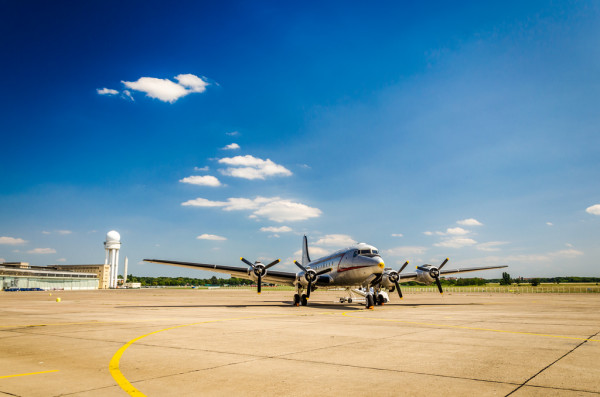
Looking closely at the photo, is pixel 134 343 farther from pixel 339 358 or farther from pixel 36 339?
pixel 339 358

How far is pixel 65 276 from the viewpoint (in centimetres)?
12838

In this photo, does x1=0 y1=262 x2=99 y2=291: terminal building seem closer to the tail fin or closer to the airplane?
the tail fin

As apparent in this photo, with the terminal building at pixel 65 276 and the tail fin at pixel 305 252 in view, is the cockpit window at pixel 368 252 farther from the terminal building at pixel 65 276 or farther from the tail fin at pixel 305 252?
the terminal building at pixel 65 276

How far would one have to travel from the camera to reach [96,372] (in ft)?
24.1

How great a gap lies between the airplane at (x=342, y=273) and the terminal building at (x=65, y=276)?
327 ft

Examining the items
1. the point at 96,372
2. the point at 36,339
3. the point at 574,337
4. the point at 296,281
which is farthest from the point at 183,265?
the point at 574,337

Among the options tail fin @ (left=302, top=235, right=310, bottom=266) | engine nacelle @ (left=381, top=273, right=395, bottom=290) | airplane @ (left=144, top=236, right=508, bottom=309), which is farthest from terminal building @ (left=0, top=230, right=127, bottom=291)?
engine nacelle @ (left=381, top=273, right=395, bottom=290)

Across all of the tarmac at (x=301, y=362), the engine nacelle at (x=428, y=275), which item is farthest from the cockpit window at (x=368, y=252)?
the tarmac at (x=301, y=362)

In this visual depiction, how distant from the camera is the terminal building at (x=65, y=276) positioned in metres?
→ 104

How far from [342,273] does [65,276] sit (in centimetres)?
13296

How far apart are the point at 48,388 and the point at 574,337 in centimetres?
1451

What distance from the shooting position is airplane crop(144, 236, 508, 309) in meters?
27.7

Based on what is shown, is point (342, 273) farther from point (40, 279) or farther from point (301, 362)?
point (40, 279)

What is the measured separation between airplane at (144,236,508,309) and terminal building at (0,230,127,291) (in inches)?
3924
